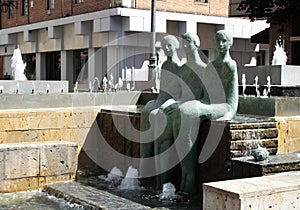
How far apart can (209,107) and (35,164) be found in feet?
10.9

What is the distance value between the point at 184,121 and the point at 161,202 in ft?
4.02

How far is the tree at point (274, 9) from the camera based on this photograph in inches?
895

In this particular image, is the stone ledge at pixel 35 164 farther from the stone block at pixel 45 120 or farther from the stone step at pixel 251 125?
the stone step at pixel 251 125

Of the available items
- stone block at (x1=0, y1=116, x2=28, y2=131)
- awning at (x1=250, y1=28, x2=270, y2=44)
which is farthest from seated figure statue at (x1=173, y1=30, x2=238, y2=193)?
awning at (x1=250, y1=28, x2=270, y2=44)

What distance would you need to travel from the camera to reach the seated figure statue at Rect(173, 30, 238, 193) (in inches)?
311

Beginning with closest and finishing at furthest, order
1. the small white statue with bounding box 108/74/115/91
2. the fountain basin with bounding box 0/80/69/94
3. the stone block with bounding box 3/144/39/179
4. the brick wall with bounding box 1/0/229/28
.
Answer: the stone block with bounding box 3/144/39/179 < the fountain basin with bounding box 0/80/69/94 < the small white statue with bounding box 108/74/115/91 < the brick wall with bounding box 1/0/229/28

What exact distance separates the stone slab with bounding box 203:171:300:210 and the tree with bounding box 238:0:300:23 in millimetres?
18025

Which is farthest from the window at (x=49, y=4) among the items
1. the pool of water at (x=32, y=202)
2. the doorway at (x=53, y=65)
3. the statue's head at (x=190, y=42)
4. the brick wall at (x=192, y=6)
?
the statue's head at (x=190, y=42)

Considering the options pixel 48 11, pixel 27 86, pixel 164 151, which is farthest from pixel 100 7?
pixel 164 151

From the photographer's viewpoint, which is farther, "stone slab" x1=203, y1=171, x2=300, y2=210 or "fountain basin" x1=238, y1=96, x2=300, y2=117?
"fountain basin" x1=238, y1=96, x2=300, y2=117

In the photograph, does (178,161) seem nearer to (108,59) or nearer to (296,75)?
(296,75)

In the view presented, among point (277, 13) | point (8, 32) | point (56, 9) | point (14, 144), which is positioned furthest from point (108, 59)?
point (14, 144)

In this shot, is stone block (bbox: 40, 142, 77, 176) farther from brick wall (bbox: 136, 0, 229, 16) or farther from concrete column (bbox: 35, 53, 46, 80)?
concrete column (bbox: 35, 53, 46, 80)

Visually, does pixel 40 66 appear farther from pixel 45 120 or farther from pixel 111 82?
pixel 45 120
